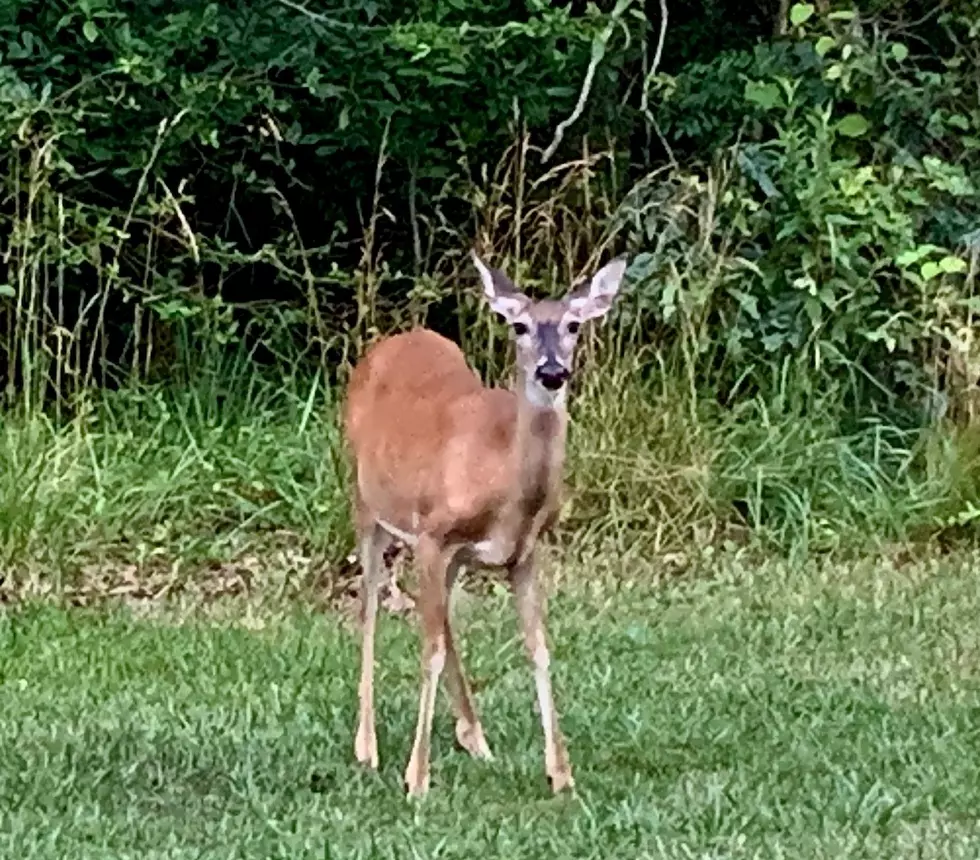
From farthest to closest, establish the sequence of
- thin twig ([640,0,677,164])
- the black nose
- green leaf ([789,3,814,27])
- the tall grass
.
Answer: thin twig ([640,0,677,164]) → green leaf ([789,3,814,27]) → the tall grass → the black nose

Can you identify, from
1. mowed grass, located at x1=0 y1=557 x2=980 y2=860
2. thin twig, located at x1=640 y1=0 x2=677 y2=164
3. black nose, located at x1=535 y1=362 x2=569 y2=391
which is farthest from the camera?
thin twig, located at x1=640 y1=0 x2=677 y2=164

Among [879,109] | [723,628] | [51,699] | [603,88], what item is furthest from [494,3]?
[51,699]

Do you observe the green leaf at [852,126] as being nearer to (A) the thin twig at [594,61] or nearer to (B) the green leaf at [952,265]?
(B) the green leaf at [952,265]

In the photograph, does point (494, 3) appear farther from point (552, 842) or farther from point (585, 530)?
point (552, 842)

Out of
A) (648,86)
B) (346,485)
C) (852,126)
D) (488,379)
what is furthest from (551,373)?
(648,86)

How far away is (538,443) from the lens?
4.88m

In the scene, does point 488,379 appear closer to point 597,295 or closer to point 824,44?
point 824,44

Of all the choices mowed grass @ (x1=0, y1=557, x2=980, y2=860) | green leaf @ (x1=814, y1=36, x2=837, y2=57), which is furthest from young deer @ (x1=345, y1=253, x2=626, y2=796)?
green leaf @ (x1=814, y1=36, x2=837, y2=57)

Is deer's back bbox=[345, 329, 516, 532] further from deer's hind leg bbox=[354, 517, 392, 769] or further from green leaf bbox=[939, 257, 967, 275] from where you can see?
green leaf bbox=[939, 257, 967, 275]

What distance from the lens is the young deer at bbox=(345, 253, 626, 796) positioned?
4.86 meters

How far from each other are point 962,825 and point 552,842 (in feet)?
2.80

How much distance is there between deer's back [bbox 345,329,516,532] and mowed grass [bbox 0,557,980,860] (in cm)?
63

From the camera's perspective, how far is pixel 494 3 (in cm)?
945

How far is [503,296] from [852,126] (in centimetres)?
460
